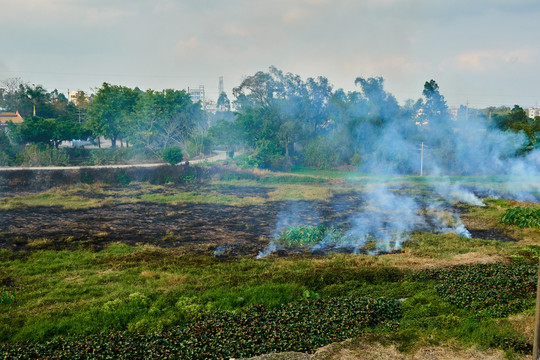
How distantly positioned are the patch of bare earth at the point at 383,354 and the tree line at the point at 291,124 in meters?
26.5

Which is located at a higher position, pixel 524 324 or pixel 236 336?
pixel 524 324

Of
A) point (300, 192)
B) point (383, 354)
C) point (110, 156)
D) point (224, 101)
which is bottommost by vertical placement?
point (383, 354)

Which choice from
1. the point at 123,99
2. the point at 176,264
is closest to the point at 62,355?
the point at 176,264

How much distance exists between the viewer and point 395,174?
32500mm

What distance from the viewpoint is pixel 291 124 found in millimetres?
36250

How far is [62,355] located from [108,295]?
2638 mm

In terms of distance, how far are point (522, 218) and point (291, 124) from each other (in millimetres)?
22631

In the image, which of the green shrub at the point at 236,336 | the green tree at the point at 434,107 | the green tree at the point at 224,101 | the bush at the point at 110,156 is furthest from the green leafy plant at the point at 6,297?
the green tree at the point at 224,101

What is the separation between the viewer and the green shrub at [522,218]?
15.6 meters

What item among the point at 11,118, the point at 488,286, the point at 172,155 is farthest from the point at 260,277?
the point at 11,118

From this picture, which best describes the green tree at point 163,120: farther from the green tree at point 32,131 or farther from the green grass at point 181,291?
the green grass at point 181,291

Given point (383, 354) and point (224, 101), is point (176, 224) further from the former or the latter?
point (224, 101)

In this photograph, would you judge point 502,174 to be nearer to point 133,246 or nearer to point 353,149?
point 353,149

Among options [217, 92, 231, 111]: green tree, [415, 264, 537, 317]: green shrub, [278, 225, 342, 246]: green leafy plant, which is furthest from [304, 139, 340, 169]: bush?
[217, 92, 231, 111]: green tree
